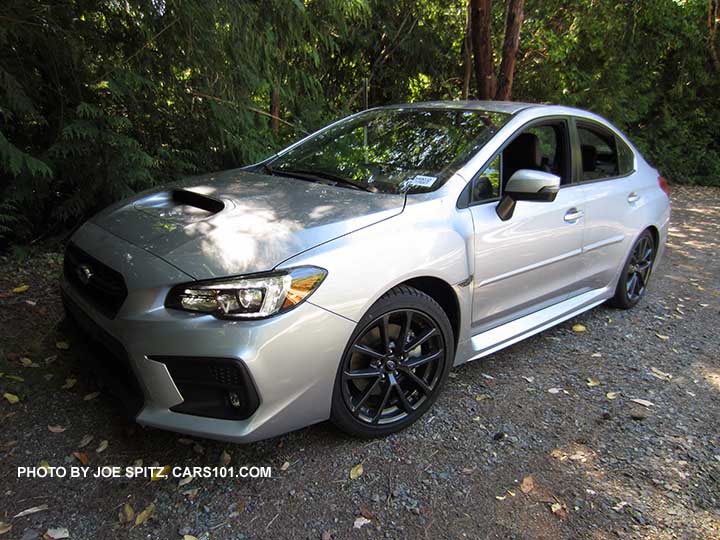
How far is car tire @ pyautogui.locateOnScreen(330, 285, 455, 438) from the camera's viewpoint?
2521 millimetres

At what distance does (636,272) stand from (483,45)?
3.64 meters

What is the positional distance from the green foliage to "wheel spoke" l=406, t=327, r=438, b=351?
2.58 m

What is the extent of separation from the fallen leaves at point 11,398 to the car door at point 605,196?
135 inches

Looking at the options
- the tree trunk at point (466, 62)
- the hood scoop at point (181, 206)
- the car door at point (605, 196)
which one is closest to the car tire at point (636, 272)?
the car door at point (605, 196)

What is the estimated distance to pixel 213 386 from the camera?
86.7 inches

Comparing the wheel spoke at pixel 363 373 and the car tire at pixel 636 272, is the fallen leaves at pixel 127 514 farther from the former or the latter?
the car tire at pixel 636 272

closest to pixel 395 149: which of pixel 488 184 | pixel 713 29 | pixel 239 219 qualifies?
pixel 488 184

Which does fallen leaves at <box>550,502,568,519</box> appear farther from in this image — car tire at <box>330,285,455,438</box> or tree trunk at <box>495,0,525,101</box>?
tree trunk at <box>495,0,525,101</box>

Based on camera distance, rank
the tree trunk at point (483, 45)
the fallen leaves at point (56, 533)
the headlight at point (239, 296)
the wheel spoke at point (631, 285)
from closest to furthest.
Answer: the fallen leaves at point (56, 533) < the headlight at point (239, 296) < the wheel spoke at point (631, 285) < the tree trunk at point (483, 45)

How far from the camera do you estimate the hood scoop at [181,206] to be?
2.69m

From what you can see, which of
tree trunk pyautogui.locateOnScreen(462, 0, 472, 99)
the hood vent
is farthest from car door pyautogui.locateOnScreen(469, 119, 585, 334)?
tree trunk pyautogui.locateOnScreen(462, 0, 472, 99)

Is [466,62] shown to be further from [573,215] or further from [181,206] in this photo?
[181,206]

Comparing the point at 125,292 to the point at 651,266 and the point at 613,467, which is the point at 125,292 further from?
the point at 651,266

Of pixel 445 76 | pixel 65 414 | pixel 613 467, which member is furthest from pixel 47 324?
pixel 445 76
